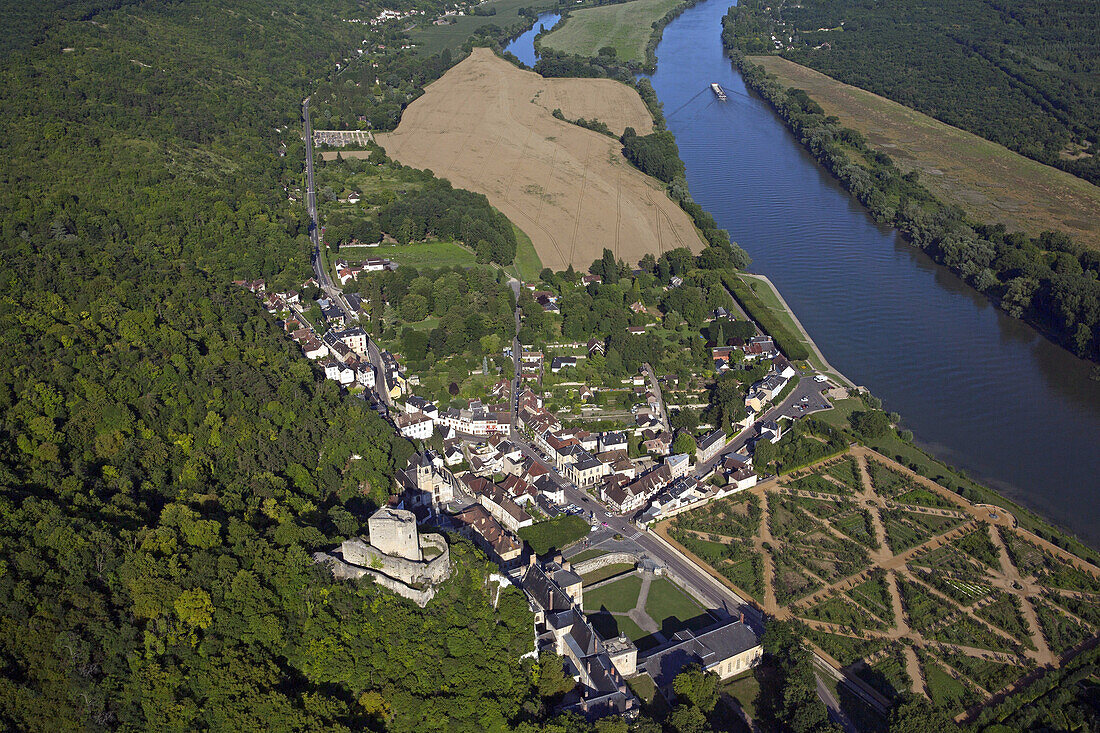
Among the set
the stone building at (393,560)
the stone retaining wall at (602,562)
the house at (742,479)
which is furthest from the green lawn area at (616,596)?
the stone building at (393,560)

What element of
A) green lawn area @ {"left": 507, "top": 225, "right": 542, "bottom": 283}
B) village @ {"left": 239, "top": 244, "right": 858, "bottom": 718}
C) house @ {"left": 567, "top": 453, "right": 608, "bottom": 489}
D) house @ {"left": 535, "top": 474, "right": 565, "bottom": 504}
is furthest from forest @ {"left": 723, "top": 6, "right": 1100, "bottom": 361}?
house @ {"left": 535, "top": 474, "right": 565, "bottom": 504}

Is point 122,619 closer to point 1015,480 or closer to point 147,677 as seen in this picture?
point 147,677

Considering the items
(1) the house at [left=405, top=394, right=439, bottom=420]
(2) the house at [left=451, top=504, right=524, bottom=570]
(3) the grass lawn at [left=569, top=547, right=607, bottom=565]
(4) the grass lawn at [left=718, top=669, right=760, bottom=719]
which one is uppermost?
(2) the house at [left=451, top=504, right=524, bottom=570]

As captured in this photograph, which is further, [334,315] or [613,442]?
[334,315]

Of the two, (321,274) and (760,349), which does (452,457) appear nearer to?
(760,349)

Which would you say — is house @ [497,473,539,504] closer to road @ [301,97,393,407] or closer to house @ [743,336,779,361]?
road @ [301,97,393,407]

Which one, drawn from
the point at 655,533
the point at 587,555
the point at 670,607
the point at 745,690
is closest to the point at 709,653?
the point at 745,690

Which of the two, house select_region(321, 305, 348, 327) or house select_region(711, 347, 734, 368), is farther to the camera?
house select_region(321, 305, 348, 327)
